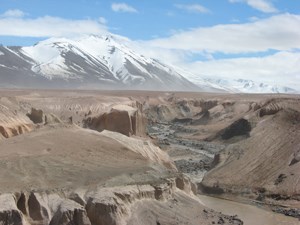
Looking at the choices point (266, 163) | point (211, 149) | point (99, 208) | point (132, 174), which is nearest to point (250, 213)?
point (266, 163)

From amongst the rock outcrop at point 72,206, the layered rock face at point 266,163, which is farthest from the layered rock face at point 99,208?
the layered rock face at point 266,163

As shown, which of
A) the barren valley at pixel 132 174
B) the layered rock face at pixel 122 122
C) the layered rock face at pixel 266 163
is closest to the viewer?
the barren valley at pixel 132 174

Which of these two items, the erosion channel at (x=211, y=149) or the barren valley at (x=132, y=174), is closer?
the barren valley at (x=132, y=174)

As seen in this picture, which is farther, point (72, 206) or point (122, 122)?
point (122, 122)

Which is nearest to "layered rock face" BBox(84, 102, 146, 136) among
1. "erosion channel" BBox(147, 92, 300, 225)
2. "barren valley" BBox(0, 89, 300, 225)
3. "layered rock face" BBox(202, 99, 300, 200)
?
"barren valley" BBox(0, 89, 300, 225)

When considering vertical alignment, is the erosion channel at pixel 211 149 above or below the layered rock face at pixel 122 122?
below

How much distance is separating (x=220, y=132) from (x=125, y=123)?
26.4 metres

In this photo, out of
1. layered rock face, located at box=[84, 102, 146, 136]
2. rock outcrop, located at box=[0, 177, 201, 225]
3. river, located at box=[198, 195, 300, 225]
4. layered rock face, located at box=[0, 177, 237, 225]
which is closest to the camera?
rock outcrop, located at box=[0, 177, 201, 225]

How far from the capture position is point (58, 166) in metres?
29.2

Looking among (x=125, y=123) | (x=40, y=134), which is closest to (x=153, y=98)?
(x=125, y=123)

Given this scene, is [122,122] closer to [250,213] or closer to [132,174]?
[250,213]

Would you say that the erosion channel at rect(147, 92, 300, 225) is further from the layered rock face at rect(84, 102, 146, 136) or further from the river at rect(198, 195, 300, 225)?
the layered rock face at rect(84, 102, 146, 136)

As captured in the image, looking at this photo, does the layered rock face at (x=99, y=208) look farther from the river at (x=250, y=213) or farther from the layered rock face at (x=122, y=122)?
the layered rock face at (x=122, y=122)

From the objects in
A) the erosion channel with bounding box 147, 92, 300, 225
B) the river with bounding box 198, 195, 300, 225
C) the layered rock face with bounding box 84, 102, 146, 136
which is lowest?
the river with bounding box 198, 195, 300, 225
